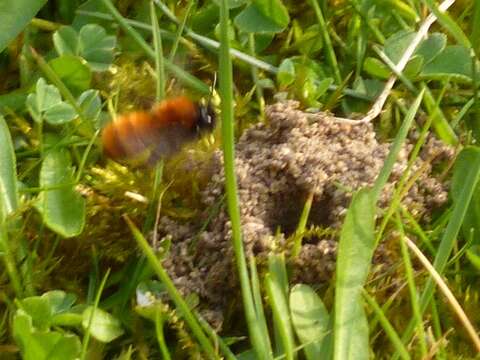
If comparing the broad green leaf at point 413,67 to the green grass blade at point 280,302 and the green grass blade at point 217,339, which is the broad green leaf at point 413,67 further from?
the green grass blade at point 217,339

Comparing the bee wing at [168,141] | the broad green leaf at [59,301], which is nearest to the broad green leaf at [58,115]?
the bee wing at [168,141]

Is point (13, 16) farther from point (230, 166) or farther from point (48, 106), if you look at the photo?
point (230, 166)

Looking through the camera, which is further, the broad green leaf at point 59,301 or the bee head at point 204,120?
the bee head at point 204,120

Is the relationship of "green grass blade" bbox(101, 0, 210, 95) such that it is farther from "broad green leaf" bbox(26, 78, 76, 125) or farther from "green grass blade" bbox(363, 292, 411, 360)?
"green grass blade" bbox(363, 292, 411, 360)

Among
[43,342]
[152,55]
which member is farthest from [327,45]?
[43,342]

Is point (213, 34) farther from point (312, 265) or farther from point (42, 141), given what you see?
point (312, 265)

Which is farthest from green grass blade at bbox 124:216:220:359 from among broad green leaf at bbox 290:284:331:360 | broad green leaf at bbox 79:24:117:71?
broad green leaf at bbox 79:24:117:71
